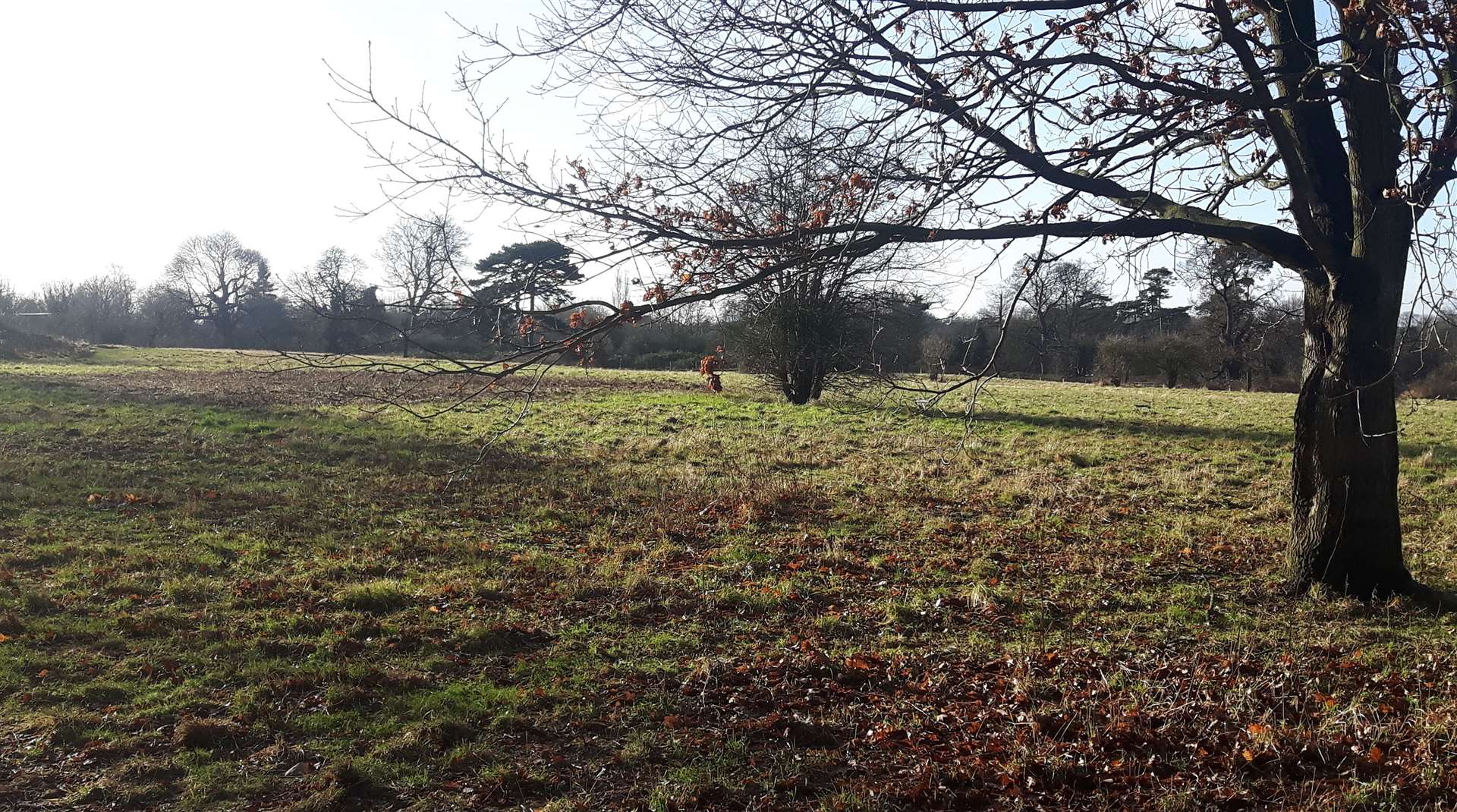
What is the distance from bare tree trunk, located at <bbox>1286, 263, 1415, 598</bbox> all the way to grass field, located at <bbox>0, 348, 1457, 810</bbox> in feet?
0.97

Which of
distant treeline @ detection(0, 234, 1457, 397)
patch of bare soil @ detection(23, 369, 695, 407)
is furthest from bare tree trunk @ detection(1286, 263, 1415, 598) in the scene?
patch of bare soil @ detection(23, 369, 695, 407)

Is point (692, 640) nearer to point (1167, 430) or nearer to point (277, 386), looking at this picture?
point (1167, 430)

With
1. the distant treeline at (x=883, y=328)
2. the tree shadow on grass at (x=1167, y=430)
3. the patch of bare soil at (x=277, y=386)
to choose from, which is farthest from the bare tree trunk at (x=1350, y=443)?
the patch of bare soil at (x=277, y=386)

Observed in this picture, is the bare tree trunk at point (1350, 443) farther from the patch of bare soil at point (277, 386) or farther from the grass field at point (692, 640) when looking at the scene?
the patch of bare soil at point (277, 386)

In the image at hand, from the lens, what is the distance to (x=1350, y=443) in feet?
19.2

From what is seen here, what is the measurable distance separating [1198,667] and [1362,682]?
2.64ft

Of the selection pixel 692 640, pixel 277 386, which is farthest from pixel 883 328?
pixel 277 386

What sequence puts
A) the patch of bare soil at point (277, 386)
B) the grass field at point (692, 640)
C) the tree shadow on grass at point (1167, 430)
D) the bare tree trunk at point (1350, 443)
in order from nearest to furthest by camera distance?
1. the grass field at point (692, 640)
2. the bare tree trunk at point (1350, 443)
3. the tree shadow on grass at point (1167, 430)
4. the patch of bare soil at point (277, 386)

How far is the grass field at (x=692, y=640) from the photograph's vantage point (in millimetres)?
3725

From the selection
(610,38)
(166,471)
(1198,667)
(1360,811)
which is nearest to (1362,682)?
(1198,667)

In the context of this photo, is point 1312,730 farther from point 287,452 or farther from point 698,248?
point 287,452

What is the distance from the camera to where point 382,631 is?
5.42 metres

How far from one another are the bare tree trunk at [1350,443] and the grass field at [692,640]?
0.30m

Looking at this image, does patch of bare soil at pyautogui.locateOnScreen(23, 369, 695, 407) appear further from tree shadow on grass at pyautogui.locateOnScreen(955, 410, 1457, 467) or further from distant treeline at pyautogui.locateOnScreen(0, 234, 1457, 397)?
tree shadow on grass at pyautogui.locateOnScreen(955, 410, 1457, 467)
